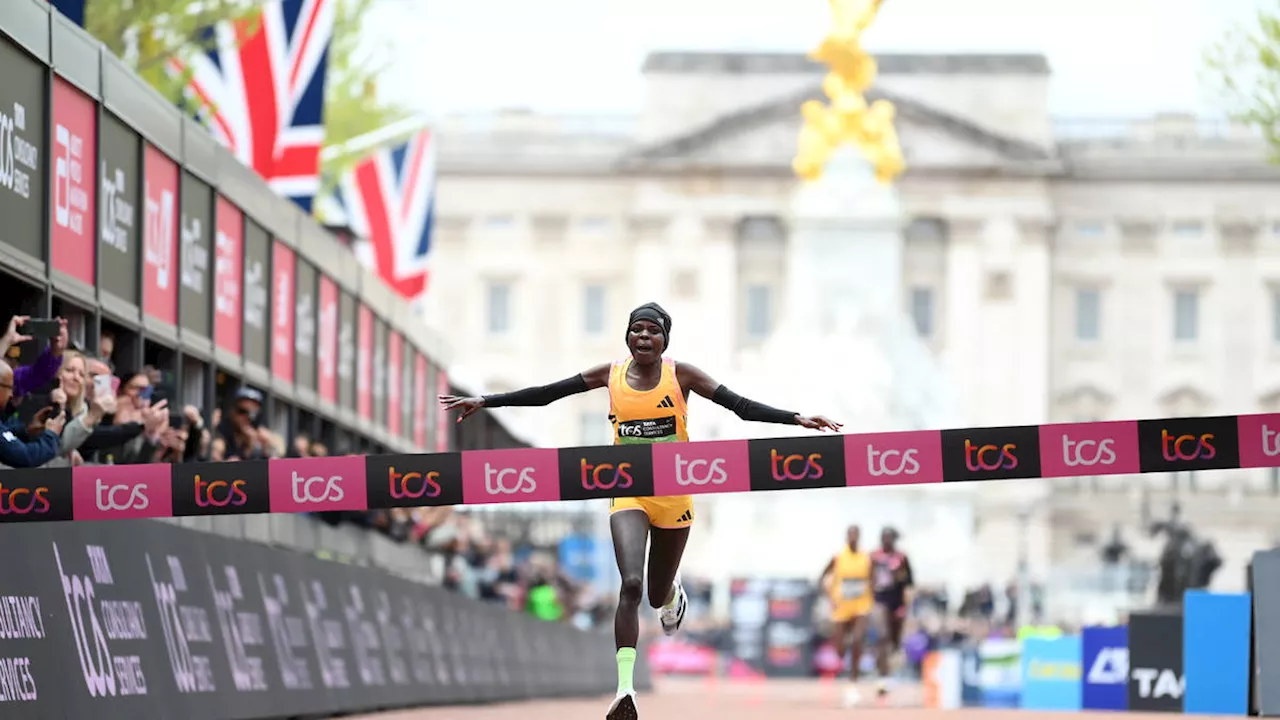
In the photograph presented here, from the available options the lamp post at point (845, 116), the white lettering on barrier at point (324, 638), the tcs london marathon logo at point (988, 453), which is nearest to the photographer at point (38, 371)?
the white lettering on barrier at point (324, 638)

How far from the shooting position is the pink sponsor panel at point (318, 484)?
12414mm

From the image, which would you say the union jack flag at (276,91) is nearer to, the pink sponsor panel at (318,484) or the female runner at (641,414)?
the female runner at (641,414)

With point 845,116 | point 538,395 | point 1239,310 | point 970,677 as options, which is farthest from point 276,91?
point 1239,310

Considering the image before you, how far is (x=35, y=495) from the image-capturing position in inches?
477

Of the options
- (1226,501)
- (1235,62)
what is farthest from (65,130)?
(1226,501)

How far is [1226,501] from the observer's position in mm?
111312

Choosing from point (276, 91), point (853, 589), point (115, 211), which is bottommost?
point (853, 589)

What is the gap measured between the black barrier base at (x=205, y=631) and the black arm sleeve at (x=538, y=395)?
221cm

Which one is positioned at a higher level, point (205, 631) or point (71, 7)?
point (71, 7)

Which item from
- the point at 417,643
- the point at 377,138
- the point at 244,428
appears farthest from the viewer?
the point at 377,138

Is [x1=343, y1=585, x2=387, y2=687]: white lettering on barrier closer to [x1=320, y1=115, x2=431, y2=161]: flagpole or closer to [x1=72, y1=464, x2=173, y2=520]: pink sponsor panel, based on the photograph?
[x1=72, y1=464, x2=173, y2=520]: pink sponsor panel

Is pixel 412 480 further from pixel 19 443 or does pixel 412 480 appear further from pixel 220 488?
pixel 19 443

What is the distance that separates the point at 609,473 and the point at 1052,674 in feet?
67.3

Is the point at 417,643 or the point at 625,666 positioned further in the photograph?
the point at 417,643
